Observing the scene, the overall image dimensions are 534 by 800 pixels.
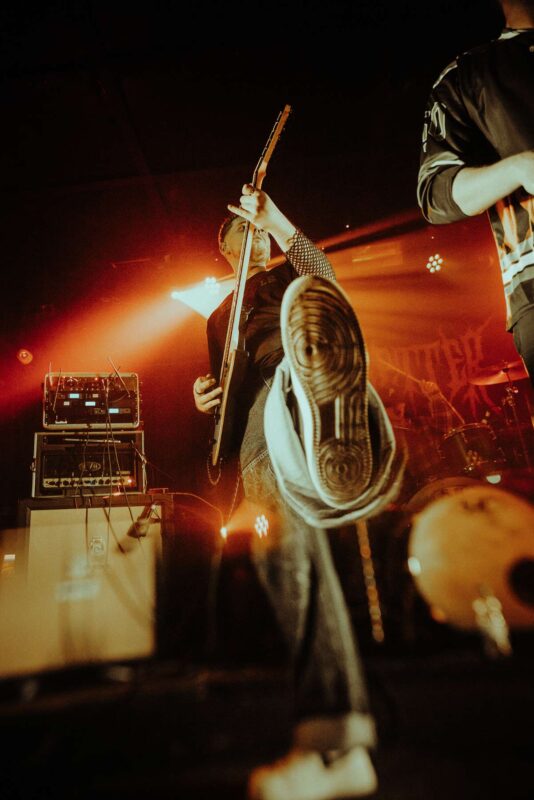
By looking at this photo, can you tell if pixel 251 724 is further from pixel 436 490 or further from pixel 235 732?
pixel 436 490

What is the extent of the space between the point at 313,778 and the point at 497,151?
1.56 m

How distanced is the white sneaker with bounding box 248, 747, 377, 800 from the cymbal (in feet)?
11.4

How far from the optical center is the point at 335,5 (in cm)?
258

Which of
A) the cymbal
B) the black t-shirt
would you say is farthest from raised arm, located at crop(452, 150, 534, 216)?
the cymbal

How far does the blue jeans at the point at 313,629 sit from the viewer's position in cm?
92

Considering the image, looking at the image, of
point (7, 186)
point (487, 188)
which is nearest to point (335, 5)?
point (487, 188)

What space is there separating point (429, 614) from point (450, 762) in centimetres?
106

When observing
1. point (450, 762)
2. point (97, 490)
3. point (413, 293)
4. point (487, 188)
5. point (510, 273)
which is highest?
point (413, 293)

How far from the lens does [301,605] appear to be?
1.10 metres

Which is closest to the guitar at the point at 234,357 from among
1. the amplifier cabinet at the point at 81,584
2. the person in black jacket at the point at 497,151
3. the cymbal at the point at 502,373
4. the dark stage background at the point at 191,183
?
the person in black jacket at the point at 497,151

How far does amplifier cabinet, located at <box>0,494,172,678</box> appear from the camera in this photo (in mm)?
2299

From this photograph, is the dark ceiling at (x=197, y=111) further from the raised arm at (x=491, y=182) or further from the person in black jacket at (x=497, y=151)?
the raised arm at (x=491, y=182)

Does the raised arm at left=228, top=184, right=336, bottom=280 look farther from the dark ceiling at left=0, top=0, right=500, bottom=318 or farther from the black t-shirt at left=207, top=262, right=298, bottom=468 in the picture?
the dark ceiling at left=0, top=0, right=500, bottom=318

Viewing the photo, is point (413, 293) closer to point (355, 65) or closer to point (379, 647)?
point (355, 65)
